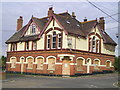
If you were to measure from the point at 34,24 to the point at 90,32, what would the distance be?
377 inches

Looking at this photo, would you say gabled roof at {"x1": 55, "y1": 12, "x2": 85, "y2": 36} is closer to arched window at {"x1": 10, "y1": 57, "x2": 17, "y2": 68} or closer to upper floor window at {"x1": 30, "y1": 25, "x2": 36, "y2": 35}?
upper floor window at {"x1": 30, "y1": 25, "x2": 36, "y2": 35}

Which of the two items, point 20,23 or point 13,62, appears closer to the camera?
point 13,62

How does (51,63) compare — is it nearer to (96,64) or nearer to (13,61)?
(96,64)


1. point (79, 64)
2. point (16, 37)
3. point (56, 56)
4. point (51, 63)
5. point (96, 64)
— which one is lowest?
point (96, 64)

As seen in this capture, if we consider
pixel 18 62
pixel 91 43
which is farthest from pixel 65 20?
pixel 18 62

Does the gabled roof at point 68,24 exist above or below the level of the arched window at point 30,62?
above

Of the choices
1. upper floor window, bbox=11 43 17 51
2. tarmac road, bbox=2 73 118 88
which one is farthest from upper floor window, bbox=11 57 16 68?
tarmac road, bbox=2 73 118 88

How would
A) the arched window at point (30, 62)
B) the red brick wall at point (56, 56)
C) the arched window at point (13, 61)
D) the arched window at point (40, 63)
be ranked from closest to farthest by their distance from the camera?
the red brick wall at point (56, 56) → the arched window at point (40, 63) → the arched window at point (30, 62) → the arched window at point (13, 61)

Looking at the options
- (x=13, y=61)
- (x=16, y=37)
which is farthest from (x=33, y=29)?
(x=13, y=61)

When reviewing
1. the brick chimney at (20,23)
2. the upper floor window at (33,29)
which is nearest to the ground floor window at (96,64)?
the upper floor window at (33,29)

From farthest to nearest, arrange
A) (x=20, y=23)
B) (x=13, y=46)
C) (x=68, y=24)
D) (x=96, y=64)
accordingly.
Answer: (x=20, y=23) < (x=13, y=46) < (x=96, y=64) < (x=68, y=24)

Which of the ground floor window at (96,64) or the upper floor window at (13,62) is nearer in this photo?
the ground floor window at (96,64)

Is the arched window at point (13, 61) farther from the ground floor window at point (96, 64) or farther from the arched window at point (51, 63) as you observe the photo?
the ground floor window at point (96, 64)

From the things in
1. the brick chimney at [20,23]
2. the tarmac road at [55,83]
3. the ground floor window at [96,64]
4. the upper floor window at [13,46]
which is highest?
the brick chimney at [20,23]
